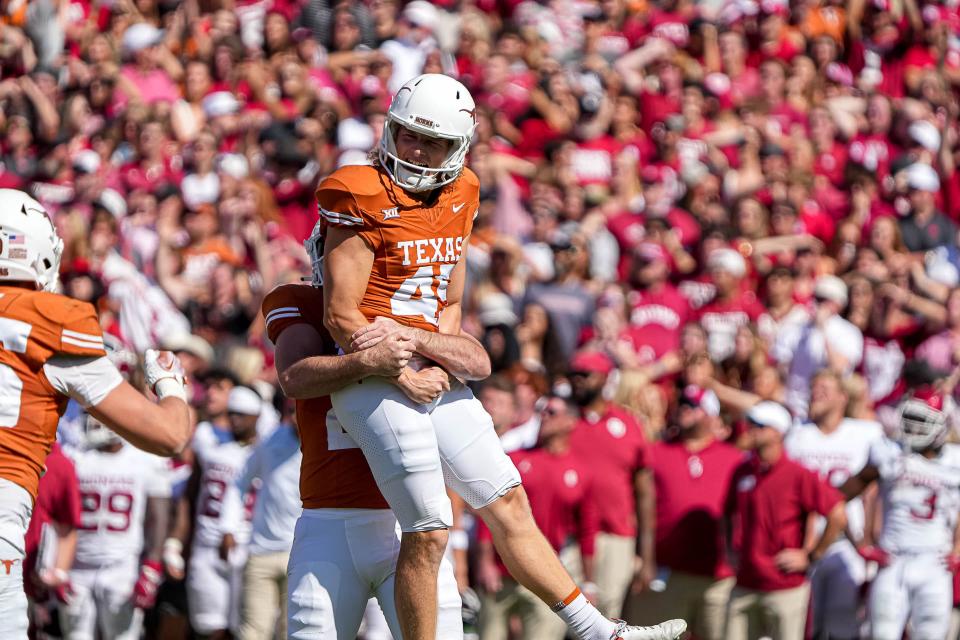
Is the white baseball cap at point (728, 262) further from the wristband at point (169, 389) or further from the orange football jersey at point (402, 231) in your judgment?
the wristband at point (169, 389)

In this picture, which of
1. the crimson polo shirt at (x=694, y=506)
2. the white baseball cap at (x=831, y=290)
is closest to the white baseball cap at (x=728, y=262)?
the white baseball cap at (x=831, y=290)

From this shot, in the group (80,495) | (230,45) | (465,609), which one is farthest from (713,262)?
(230,45)

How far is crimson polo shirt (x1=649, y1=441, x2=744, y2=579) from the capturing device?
34.9 ft

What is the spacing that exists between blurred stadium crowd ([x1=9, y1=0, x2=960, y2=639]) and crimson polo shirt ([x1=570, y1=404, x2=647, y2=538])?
0.02 m

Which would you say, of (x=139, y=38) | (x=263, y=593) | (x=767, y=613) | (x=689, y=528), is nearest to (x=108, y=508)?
(x=263, y=593)

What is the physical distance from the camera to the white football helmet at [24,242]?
584 centimetres

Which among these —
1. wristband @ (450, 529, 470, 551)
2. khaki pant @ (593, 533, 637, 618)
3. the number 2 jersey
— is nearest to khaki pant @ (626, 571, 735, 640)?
khaki pant @ (593, 533, 637, 618)

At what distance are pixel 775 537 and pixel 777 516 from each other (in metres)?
0.13

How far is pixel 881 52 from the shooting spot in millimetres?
17375

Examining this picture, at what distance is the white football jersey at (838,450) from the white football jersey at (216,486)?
359 centimetres

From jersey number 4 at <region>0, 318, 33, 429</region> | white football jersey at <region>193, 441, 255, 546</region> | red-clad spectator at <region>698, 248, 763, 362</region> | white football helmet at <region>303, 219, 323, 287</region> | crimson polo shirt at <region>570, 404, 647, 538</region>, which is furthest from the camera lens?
red-clad spectator at <region>698, 248, 763, 362</region>

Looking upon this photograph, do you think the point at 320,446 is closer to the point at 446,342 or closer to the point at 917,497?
the point at 446,342

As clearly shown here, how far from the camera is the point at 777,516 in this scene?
397 inches

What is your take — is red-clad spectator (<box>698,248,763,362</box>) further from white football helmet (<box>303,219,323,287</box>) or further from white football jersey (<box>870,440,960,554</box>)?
white football helmet (<box>303,219,323,287</box>)
